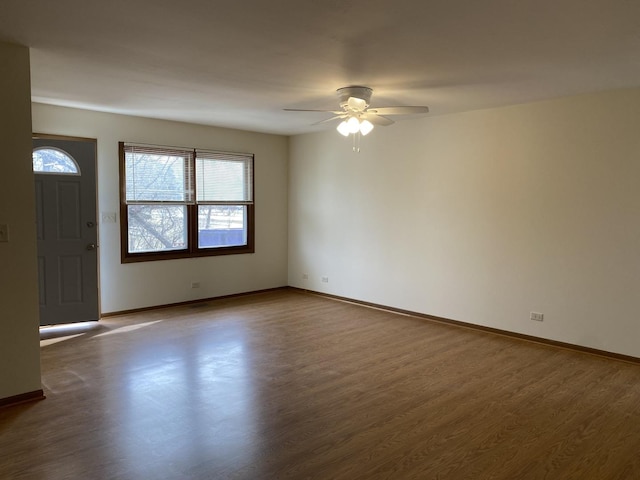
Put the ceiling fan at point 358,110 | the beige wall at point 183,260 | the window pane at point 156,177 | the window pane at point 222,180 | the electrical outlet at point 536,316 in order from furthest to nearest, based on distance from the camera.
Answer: the window pane at point 222,180, the window pane at point 156,177, the beige wall at point 183,260, the electrical outlet at point 536,316, the ceiling fan at point 358,110

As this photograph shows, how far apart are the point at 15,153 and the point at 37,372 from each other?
1.61 meters

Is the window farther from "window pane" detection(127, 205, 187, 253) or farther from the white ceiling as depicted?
the white ceiling

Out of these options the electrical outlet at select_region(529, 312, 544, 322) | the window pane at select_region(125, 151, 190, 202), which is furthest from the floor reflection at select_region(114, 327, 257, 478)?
the electrical outlet at select_region(529, 312, 544, 322)

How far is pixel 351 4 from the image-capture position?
244cm

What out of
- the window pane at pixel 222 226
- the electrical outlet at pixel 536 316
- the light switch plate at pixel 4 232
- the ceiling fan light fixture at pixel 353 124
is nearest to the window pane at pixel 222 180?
the window pane at pixel 222 226

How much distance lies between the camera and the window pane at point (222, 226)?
261 inches

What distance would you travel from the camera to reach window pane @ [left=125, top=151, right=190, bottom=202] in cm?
583

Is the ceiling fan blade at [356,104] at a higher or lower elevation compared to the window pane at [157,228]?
higher

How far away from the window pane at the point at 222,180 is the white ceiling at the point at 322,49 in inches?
68.5

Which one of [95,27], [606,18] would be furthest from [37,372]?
[606,18]

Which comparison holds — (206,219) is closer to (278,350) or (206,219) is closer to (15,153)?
(278,350)

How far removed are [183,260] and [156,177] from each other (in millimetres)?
1204

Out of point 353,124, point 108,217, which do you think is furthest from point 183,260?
point 353,124

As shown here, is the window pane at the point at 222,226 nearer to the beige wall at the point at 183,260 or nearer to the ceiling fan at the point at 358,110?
the beige wall at the point at 183,260
